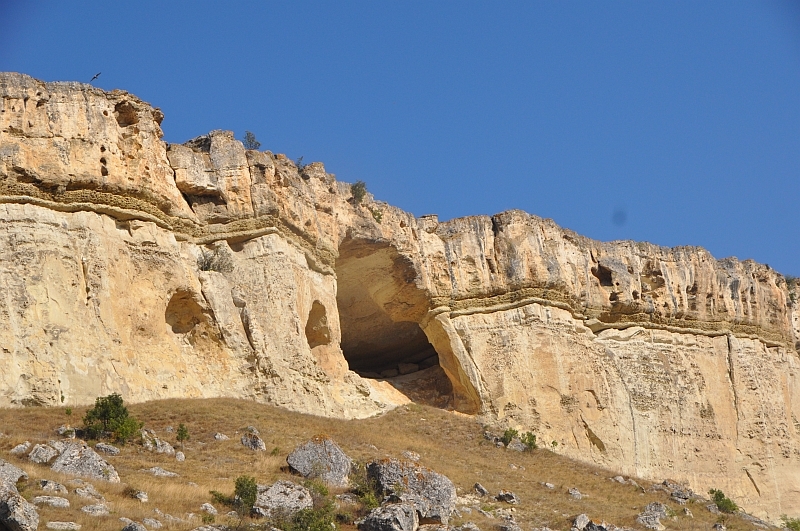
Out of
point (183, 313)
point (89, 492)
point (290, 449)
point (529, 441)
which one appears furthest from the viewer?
point (529, 441)

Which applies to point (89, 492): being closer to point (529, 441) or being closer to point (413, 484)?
point (413, 484)

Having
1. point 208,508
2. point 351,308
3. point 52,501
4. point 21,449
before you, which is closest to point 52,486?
point 52,501

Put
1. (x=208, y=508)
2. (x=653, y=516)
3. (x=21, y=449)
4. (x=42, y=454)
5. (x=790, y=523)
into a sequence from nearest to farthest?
(x=208, y=508), (x=42, y=454), (x=21, y=449), (x=653, y=516), (x=790, y=523)

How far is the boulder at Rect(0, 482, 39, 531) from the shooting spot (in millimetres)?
18891

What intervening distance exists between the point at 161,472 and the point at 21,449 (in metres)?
2.60

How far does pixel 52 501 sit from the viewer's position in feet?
67.8

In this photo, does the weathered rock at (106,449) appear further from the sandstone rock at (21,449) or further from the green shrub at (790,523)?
the green shrub at (790,523)

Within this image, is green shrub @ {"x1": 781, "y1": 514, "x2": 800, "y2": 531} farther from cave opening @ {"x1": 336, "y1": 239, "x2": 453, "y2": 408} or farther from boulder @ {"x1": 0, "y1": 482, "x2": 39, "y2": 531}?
boulder @ {"x1": 0, "y1": 482, "x2": 39, "y2": 531}

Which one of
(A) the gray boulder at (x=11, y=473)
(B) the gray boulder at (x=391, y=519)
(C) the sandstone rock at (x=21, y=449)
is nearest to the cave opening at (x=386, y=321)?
(C) the sandstone rock at (x=21, y=449)

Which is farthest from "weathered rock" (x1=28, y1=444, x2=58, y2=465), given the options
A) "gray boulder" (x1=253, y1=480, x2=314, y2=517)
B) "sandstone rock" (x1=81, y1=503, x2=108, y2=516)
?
"gray boulder" (x1=253, y1=480, x2=314, y2=517)

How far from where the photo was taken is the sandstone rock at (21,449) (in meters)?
23.9

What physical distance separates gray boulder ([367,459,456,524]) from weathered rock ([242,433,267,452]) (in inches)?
122

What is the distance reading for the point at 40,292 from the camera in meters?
30.5

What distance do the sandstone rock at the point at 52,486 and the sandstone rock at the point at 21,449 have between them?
7.53ft
